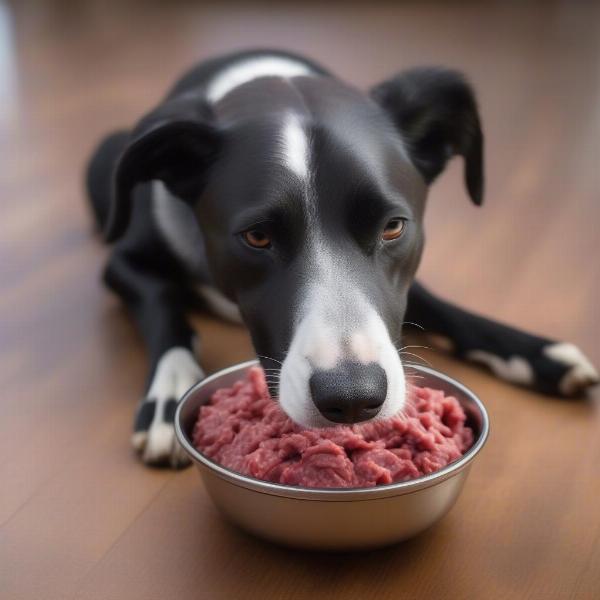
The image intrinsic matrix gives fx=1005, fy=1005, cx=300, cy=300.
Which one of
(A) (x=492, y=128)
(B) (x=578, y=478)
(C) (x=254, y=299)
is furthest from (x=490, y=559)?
(A) (x=492, y=128)

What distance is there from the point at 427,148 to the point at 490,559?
2.28 feet

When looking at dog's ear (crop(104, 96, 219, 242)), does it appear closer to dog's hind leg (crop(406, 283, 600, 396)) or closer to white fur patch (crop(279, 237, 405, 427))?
white fur patch (crop(279, 237, 405, 427))

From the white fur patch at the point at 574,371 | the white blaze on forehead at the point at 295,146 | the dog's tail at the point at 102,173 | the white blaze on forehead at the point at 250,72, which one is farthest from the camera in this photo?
the dog's tail at the point at 102,173

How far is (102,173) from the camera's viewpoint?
2.45 meters

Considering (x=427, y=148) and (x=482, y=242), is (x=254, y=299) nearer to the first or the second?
(x=427, y=148)

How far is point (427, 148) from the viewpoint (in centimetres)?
168

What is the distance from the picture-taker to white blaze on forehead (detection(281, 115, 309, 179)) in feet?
4.67

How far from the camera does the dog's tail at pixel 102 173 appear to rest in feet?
7.91

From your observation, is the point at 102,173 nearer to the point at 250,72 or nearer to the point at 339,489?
the point at 250,72

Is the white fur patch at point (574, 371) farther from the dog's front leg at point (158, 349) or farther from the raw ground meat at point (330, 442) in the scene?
the dog's front leg at point (158, 349)

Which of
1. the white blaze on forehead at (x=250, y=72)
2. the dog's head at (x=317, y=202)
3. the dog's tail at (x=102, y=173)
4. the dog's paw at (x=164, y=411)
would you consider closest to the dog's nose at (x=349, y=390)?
the dog's head at (x=317, y=202)

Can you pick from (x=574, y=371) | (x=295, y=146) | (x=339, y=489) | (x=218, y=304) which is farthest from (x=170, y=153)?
(x=574, y=371)

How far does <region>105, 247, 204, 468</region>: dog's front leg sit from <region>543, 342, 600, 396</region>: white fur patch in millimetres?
617

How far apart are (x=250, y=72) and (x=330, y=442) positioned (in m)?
0.90
